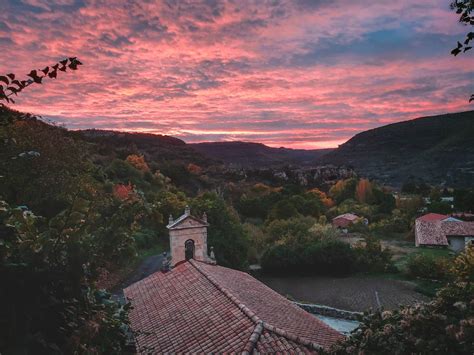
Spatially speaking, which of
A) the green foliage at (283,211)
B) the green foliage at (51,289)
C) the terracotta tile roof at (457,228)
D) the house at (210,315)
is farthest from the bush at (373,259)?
the green foliage at (51,289)

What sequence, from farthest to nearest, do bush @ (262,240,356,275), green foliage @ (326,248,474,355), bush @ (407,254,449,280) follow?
bush @ (262,240,356,275)
bush @ (407,254,449,280)
green foliage @ (326,248,474,355)

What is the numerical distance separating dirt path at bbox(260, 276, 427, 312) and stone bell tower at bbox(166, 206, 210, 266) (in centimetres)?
1301

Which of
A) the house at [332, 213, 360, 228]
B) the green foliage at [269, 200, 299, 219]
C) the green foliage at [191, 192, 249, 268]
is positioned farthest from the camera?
the house at [332, 213, 360, 228]

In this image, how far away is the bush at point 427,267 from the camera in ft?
98.1

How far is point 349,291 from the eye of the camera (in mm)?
28766

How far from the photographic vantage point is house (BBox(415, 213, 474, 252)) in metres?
39.8

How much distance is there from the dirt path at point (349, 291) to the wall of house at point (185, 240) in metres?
12.9

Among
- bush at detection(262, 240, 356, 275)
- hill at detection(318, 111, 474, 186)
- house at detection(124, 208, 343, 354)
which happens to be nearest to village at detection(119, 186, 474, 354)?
house at detection(124, 208, 343, 354)

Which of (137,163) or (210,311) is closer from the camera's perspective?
(210,311)

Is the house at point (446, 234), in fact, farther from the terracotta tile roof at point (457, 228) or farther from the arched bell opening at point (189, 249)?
the arched bell opening at point (189, 249)

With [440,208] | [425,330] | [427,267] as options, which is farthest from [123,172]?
[440,208]

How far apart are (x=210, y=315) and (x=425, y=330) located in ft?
21.3

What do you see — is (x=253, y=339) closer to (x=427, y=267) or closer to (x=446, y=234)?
(x=427, y=267)

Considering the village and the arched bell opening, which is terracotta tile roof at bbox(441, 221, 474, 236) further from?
the arched bell opening
